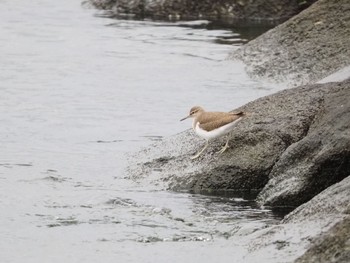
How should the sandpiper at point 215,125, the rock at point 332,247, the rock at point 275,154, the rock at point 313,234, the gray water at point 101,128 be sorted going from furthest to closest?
the sandpiper at point 215,125, the rock at point 275,154, the gray water at point 101,128, the rock at point 313,234, the rock at point 332,247

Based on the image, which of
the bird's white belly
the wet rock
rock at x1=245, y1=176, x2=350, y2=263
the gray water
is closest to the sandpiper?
the bird's white belly

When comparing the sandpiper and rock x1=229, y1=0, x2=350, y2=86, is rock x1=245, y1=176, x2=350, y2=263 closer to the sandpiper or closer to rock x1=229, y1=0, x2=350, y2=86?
the sandpiper

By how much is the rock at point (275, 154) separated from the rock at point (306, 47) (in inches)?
153

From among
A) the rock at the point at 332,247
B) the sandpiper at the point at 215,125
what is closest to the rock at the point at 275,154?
the sandpiper at the point at 215,125

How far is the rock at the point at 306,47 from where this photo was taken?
1636 centimetres

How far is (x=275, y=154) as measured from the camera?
435 inches

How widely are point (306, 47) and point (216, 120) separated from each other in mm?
5947

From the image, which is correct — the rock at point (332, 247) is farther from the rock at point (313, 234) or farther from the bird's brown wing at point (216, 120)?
the bird's brown wing at point (216, 120)

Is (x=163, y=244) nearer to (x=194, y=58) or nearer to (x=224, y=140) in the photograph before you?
(x=224, y=140)

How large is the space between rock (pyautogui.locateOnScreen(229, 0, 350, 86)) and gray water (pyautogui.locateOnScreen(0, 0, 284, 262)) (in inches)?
17.2

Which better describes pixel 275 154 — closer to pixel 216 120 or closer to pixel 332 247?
pixel 216 120

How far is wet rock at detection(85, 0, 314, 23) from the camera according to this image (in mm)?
22469

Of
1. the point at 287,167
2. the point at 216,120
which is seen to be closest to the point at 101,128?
the point at 216,120

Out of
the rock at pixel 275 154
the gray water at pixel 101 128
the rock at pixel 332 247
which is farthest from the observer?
the rock at pixel 275 154
